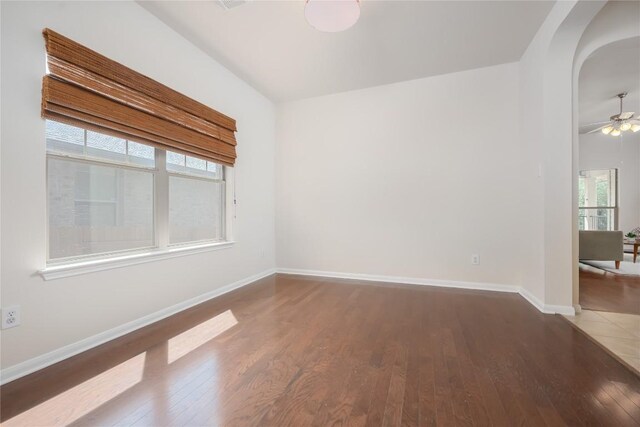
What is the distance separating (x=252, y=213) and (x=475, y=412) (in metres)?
3.20

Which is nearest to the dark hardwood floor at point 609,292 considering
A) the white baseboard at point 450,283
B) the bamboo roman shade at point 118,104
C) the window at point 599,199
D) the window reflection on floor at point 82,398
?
the white baseboard at point 450,283

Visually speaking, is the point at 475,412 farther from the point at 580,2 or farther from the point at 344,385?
the point at 580,2

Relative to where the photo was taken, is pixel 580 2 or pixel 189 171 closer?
pixel 580 2

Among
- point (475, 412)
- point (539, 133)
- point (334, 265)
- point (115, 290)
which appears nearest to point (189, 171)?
point (115, 290)

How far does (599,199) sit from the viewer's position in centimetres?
636

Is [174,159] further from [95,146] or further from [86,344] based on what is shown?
[86,344]

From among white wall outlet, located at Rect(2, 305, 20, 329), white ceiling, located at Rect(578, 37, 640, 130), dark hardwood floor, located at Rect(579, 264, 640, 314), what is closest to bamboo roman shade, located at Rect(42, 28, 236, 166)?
white wall outlet, located at Rect(2, 305, 20, 329)

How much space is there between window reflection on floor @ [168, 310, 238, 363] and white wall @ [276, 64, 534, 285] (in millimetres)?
1897

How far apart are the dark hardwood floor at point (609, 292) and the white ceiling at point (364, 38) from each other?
2.85 metres

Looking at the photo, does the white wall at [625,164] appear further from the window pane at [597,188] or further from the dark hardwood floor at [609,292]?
the dark hardwood floor at [609,292]

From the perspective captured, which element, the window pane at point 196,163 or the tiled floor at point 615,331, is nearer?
the tiled floor at point 615,331

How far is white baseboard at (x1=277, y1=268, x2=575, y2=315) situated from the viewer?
8.20 ft

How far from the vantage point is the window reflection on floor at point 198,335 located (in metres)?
1.87

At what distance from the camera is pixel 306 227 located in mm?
4148
